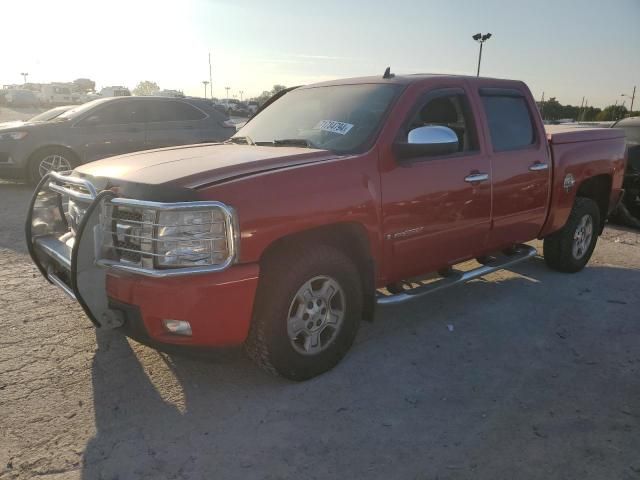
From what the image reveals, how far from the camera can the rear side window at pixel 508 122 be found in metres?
4.39

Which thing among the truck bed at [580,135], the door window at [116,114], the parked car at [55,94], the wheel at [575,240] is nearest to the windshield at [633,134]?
the truck bed at [580,135]

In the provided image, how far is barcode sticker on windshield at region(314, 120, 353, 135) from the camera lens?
364cm

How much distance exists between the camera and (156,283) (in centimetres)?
266

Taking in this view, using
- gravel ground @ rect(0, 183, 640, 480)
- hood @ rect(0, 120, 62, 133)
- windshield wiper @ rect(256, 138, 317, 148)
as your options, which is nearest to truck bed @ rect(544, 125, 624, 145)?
gravel ground @ rect(0, 183, 640, 480)

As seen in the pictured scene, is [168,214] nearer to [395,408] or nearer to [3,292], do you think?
[395,408]

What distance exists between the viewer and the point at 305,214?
299 centimetres

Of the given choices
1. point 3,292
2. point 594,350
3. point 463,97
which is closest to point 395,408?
point 594,350

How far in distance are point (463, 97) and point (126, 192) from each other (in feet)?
8.89

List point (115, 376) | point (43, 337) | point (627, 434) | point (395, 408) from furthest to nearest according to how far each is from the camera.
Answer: point (43, 337), point (115, 376), point (395, 408), point (627, 434)

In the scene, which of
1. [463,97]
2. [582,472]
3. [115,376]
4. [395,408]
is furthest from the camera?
[463,97]

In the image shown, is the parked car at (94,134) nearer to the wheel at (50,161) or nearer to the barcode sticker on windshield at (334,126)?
the wheel at (50,161)

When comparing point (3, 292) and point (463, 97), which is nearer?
point (463, 97)

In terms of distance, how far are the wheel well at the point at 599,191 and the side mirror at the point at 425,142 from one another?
2.88 metres

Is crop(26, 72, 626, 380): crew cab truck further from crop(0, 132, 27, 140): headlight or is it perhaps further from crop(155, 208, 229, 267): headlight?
crop(0, 132, 27, 140): headlight
